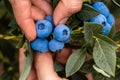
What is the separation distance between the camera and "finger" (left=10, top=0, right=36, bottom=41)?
2.41ft

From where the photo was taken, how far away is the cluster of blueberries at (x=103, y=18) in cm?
76

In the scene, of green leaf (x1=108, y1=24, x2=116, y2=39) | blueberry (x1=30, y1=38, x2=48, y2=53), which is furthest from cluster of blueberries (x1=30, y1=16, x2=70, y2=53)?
green leaf (x1=108, y1=24, x2=116, y2=39)

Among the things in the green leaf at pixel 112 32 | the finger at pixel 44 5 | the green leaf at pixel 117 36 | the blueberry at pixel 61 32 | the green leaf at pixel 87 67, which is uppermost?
the finger at pixel 44 5

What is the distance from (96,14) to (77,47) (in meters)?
0.11

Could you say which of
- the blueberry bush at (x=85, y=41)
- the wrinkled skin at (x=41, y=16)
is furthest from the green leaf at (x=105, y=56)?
the wrinkled skin at (x=41, y=16)

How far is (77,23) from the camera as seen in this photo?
0.79m

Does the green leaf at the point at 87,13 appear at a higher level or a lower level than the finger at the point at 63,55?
higher

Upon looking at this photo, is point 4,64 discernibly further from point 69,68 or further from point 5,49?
point 69,68

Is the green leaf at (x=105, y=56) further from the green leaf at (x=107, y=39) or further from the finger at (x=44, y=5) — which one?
the finger at (x=44, y=5)

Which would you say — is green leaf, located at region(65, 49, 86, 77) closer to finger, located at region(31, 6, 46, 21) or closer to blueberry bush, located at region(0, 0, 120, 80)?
blueberry bush, located at region(0, 0, 120, 80)

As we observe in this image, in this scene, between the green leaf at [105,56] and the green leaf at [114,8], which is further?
the green leaf at [114,8]

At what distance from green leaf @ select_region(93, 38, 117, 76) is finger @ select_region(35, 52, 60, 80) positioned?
117 mm

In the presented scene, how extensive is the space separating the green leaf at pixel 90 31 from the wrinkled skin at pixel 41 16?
46 millimetres

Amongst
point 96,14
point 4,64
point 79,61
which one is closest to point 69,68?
point 79,61
